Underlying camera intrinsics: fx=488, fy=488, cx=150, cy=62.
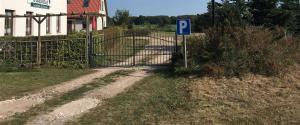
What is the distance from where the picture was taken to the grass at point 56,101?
9086 mm

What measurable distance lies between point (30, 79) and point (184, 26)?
517 centimetres

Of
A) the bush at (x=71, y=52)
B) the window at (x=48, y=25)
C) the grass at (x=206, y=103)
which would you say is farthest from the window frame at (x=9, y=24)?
the grass at (x=206, y=103)

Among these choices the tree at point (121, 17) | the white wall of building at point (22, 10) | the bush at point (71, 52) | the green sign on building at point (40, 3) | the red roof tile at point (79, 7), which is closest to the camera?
the bush at point (71, 52)

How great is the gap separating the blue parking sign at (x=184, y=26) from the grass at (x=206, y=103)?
2.24 m

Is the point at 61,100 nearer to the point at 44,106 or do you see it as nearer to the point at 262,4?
the point at 44,106

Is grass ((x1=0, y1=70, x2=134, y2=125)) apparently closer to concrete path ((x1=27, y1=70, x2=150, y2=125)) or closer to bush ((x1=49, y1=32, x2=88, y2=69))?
concrete path ((x1=27, y1=70, x2=150, y2=125))

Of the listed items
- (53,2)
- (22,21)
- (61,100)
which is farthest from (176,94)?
(53,2)

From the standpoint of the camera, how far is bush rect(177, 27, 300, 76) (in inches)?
558

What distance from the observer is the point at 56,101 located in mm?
10953

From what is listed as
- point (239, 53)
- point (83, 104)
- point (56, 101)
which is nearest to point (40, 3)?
point (239, 53)

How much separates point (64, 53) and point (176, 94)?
7818 millimetres

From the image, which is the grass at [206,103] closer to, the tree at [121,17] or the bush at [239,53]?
the bush at [239,53]

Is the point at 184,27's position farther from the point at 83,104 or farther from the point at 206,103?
the point at 83,104

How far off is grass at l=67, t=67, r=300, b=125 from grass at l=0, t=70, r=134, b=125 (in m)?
0.95
